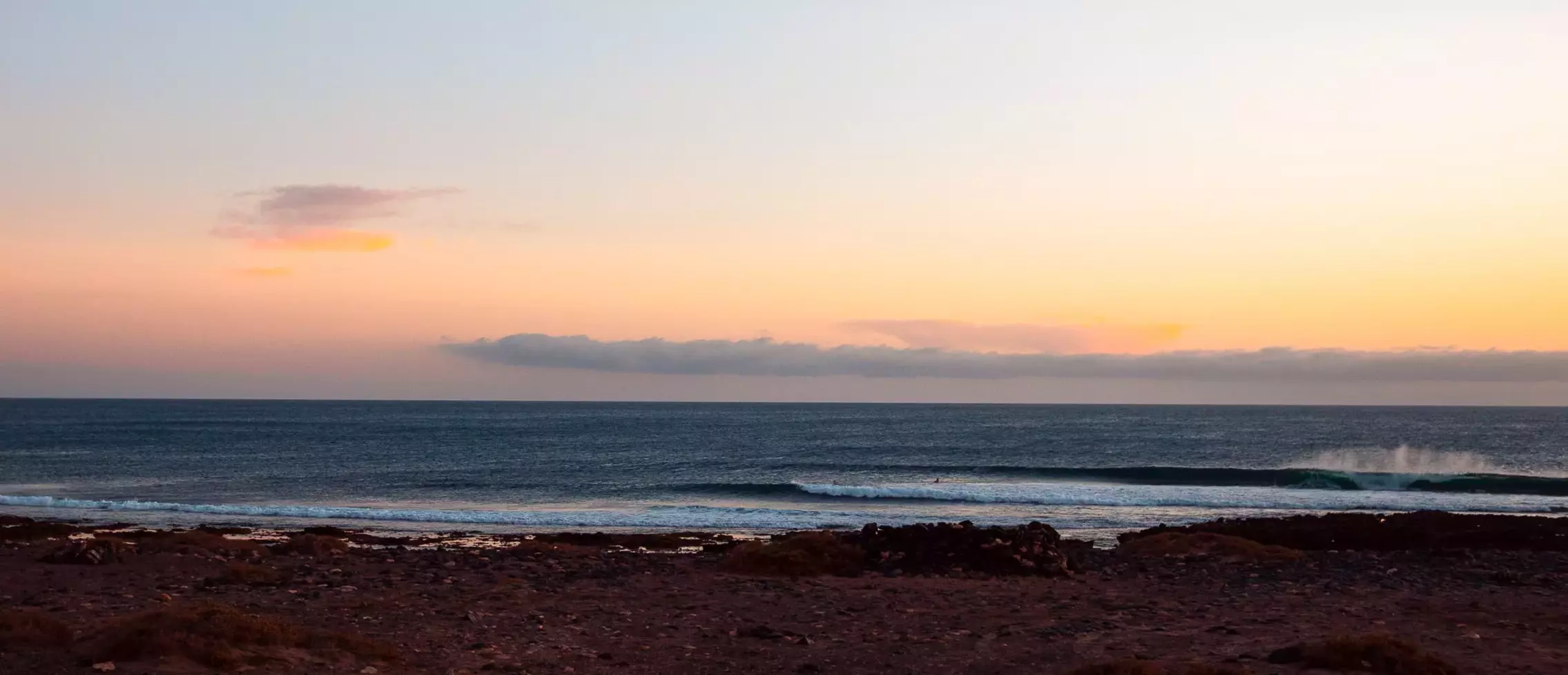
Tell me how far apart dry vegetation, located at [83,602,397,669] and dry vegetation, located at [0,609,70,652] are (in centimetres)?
37

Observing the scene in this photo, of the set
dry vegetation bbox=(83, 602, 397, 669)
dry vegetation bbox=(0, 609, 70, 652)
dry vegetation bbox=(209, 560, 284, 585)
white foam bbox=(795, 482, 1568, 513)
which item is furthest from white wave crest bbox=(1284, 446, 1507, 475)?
dry vegetation bbox=(0, 609, 70, 652)

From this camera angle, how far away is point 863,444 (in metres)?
91.9

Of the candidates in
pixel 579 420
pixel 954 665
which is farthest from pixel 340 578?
pixel 579 420

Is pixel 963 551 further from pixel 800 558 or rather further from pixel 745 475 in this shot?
pixel 745 475

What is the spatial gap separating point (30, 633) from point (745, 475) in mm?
49582

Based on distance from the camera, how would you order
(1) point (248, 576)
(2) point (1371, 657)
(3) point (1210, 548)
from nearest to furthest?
(2) point (1371, 657)
(1) point (248, 576)
(3) point (1210, 548)

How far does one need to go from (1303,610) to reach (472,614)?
11255 mm

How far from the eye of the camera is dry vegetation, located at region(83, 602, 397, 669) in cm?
987

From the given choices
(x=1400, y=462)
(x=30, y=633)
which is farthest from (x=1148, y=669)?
(x=1400, y=462)

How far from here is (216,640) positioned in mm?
10141

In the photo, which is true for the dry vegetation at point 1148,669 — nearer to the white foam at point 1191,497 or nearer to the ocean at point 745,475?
the ocean at point 745,475

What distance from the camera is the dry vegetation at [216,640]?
987cm

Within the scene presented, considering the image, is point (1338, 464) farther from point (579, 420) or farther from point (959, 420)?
point (579, 420)

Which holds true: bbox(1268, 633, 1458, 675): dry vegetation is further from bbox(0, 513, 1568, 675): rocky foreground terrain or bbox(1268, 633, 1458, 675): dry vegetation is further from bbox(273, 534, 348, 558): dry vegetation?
bbox(273, 534, 348, 558): dry vegetation
